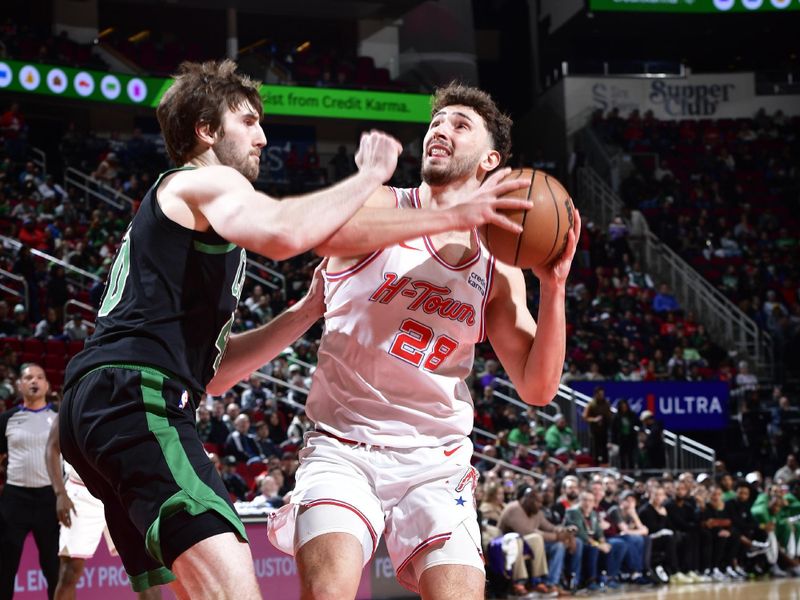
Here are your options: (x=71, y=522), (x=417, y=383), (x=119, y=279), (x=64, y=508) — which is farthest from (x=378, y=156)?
(x=71, y=522)

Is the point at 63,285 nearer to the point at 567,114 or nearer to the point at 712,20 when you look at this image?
the point at 567,114

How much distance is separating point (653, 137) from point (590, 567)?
17787 mm

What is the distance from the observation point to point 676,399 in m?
19.9

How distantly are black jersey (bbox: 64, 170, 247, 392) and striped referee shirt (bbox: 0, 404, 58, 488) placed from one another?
18.2 feet

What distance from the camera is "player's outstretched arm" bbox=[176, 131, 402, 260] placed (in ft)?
10.2

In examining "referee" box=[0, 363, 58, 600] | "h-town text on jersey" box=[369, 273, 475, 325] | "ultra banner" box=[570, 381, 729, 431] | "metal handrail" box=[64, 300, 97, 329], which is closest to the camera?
"h-town text on jersey" box=[369, 273, 475, 325]

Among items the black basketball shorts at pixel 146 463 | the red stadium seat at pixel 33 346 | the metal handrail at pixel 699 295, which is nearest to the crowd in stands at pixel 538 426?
the red stadium seat at pixel 33 346

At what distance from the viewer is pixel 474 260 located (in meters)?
4.18

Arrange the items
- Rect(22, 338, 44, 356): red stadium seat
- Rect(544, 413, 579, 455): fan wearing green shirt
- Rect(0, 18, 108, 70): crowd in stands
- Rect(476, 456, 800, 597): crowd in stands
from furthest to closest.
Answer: Rect(0, 18, 108, 70): crowd in stands
Rect(544, 413, 579, 455): fan wearing green shirt
Rect(22, 338, 44, 356): red stadium seat
Rect(476, 456, 800, 597): crowd in stands

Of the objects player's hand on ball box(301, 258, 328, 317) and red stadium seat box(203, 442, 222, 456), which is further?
red stadium seat box(203, 442, 222, 456)

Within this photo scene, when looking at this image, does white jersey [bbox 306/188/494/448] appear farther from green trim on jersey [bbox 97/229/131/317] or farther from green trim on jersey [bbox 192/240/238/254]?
green trim on jersey [bbox 97/229/131/317]

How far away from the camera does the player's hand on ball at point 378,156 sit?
3309 millimetres

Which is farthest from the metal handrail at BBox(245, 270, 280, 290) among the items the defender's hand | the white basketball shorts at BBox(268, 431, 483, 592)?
the white basketball shorts at BBox(268, 431, 483, 592)

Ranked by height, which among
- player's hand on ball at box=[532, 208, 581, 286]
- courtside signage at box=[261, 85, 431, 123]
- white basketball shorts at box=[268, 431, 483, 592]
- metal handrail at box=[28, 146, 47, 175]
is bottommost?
white basketball shorts at box=[268, 431, 483, 592]
